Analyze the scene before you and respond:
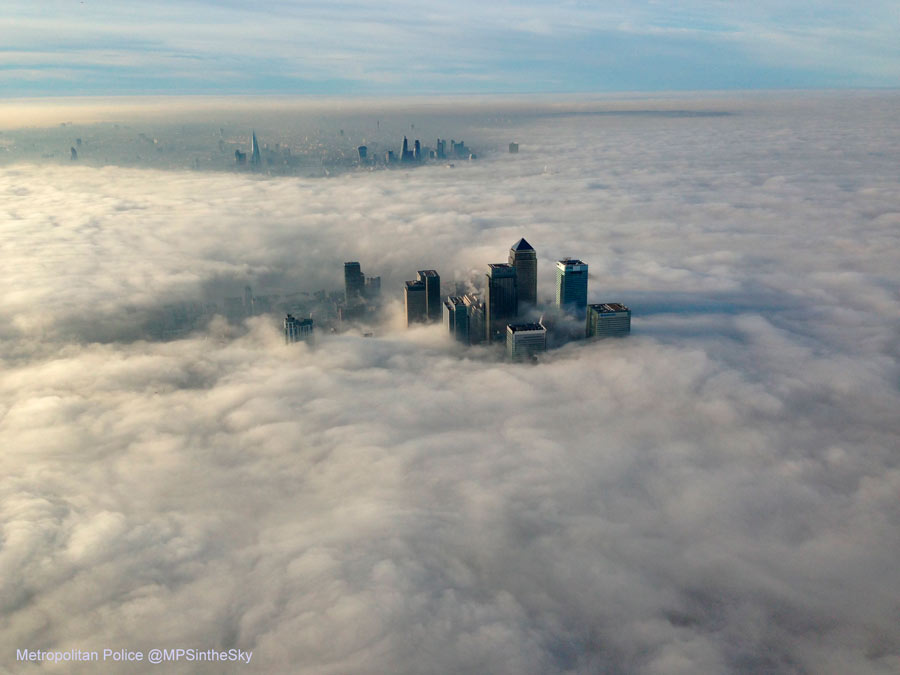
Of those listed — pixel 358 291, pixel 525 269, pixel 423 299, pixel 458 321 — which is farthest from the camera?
pixel 358 291

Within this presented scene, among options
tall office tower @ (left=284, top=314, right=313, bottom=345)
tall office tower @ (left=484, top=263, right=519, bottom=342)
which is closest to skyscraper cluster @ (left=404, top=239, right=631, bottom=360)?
tall office tower @ (left=484, top=263, right=519, bottom=342)

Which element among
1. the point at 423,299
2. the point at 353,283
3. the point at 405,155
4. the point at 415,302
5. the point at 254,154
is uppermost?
the point at 254,154

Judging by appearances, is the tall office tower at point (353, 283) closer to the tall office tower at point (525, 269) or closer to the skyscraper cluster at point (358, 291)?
the skyscraper cluster at point (358, 291)

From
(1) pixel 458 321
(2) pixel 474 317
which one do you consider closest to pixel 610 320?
(1) pixel 458 321

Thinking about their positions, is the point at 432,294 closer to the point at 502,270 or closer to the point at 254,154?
the point at 502,270

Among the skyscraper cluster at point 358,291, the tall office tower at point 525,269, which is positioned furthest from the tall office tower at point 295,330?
the tall office tower at point 525,269
